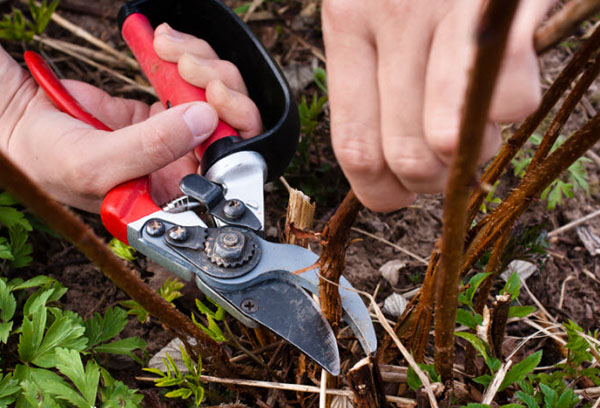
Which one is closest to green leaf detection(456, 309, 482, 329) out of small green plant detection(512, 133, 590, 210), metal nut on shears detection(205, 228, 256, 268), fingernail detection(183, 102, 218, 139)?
metal nut on shears detection(205, 228, 256, 268)

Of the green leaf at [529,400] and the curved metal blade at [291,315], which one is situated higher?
the green leaf at [529,400]

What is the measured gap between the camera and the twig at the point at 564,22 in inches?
25.4

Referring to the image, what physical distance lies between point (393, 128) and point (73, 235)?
0.63 metres

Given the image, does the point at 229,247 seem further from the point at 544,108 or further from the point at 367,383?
the point at 544,108

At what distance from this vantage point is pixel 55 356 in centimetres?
154

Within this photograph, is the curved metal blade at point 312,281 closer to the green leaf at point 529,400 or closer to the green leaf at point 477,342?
the green leaf at point 477,342

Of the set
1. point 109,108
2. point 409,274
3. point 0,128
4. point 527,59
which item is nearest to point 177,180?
point 109,108

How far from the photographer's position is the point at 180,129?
188cm

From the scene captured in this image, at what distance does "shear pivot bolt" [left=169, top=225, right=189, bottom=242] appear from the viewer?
5.39 ft

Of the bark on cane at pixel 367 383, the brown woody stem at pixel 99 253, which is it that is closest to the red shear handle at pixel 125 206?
the brown woody stem at pixel 99 253

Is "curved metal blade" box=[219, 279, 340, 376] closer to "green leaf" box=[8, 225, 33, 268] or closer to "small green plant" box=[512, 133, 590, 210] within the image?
"green leaf" box=[8, 225, 33, 268]

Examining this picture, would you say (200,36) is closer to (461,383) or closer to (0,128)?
(0,128)

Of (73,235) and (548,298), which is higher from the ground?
(73,235)

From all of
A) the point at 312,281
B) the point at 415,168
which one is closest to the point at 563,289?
the point at 312,281
